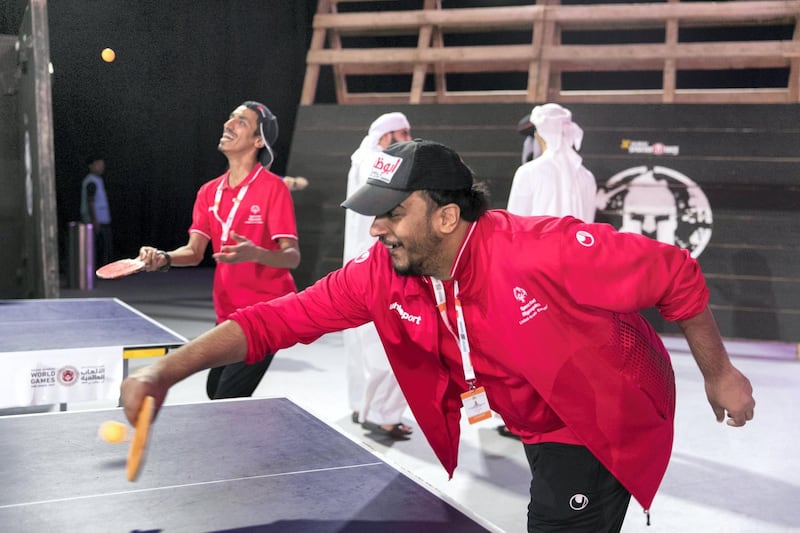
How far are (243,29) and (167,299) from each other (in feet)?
14.3

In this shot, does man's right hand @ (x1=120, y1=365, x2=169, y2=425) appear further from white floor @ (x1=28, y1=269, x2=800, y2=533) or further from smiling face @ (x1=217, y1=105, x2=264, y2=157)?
smiling face @ (x1=217, y1=105, x2=264, y2=157)

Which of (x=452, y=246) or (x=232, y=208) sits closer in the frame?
(x=452, y=246)

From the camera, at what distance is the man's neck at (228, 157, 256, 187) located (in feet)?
13.3

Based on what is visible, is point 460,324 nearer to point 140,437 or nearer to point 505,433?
point 140,437

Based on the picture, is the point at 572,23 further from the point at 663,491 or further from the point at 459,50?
the point at 663,491

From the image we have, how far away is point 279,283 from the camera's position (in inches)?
153

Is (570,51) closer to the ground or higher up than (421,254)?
higher up

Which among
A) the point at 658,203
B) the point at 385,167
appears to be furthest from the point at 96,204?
the point at 385,167

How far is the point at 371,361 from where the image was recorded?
4996 millimetres

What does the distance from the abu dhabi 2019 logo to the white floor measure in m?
1.24

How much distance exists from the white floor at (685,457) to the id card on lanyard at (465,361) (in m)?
0.21

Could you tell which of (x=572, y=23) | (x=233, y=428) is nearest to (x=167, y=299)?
(x=572, y=23)

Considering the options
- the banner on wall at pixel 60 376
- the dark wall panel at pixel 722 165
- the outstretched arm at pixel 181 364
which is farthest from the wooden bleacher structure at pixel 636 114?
the outstretched arm at pixel 181 364

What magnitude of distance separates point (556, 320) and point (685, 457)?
3.03 metres
